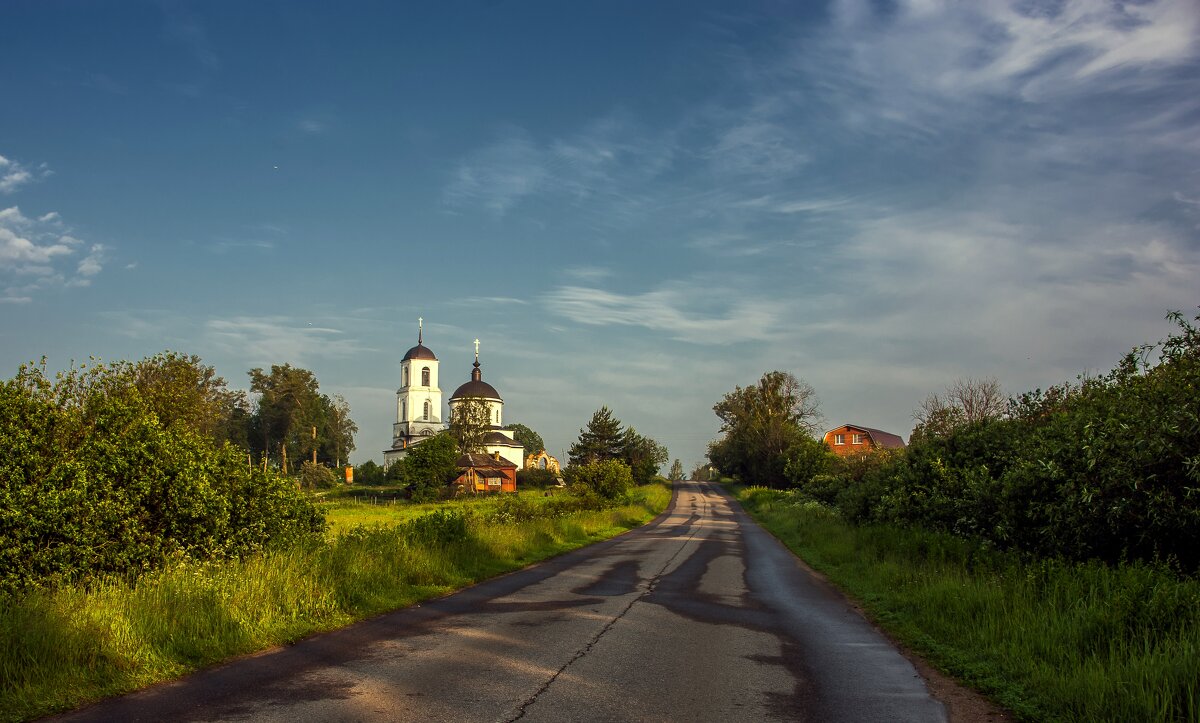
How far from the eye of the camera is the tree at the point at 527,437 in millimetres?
182000

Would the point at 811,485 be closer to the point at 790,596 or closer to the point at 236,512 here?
the point at 790,596

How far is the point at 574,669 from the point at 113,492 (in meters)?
6.91

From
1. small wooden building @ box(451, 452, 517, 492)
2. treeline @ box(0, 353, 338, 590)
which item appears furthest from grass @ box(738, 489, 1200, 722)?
small wooden building @ box(451, 452, 517, 492)

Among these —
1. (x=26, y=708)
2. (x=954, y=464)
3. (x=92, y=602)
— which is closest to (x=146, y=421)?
(x=92, y=602)

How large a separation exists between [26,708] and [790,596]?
1127cm

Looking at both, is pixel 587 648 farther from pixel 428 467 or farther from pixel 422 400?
pixel 422 400

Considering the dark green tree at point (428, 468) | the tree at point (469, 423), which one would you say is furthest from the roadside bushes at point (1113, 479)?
the tree at point (469, 423)

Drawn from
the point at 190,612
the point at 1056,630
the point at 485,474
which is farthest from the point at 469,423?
the point at 1056,630

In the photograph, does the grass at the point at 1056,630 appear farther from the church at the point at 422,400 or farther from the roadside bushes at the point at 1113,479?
the church at the point at 422,400

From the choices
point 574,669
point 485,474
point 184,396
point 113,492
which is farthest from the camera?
point 485,474

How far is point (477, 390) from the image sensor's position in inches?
4715

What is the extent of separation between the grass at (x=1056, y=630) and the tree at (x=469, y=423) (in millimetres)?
93881

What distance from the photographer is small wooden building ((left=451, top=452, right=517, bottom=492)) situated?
90000mm

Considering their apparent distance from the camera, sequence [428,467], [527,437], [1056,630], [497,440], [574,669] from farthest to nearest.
→ [527,437]
[497,440]
[428,467]
[1056,630]
[574,669]
